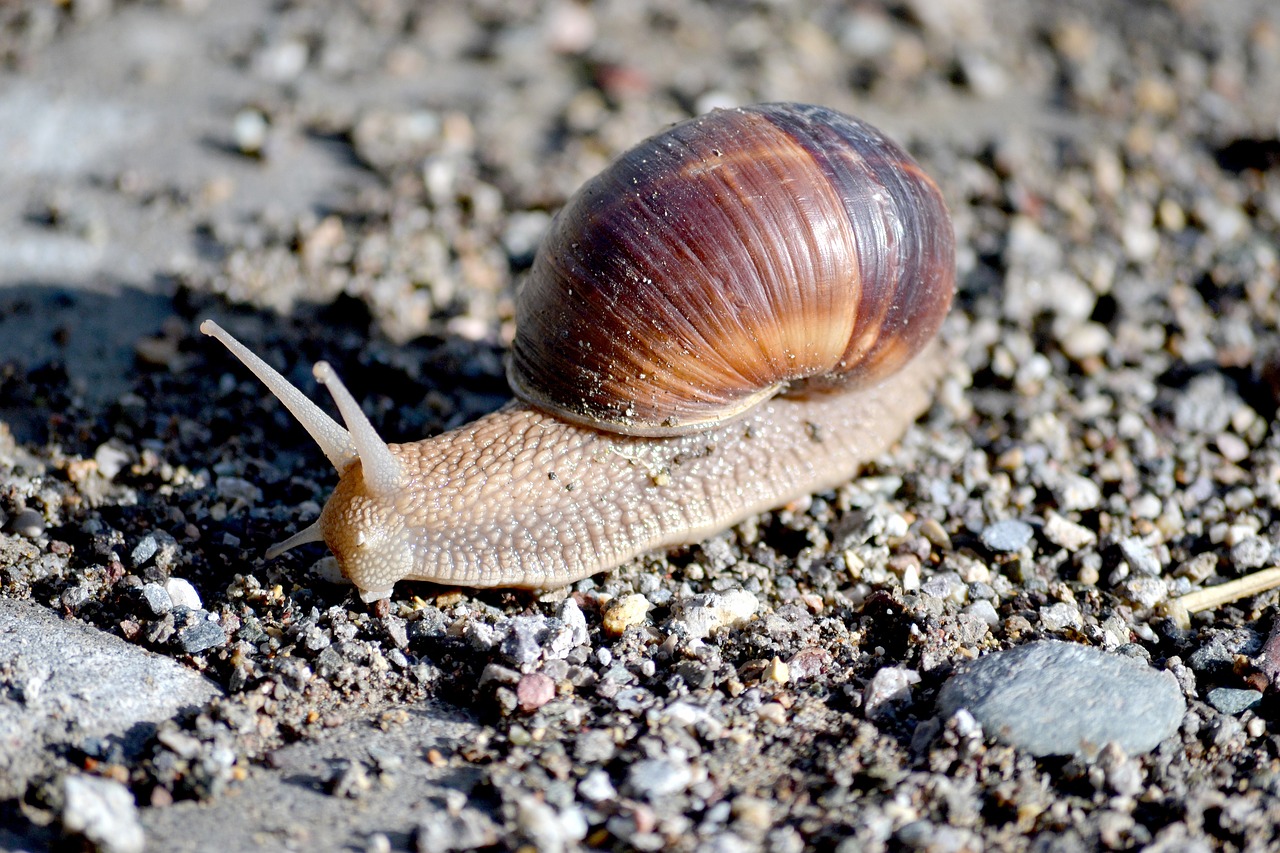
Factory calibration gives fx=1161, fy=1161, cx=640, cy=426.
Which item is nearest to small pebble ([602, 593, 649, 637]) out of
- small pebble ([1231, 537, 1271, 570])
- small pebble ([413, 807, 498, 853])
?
small pebble ([413, 807, 498, 853])

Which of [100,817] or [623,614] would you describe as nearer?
[100,817]

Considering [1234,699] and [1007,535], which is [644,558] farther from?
[1234,699]

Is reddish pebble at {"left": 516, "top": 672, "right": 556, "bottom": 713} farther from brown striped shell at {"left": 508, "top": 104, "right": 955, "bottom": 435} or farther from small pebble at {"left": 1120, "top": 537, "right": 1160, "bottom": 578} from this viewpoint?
small pebble at {"left": 1120, "top": 537, "right": 1160, "bottom": 578}

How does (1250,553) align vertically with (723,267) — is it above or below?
below

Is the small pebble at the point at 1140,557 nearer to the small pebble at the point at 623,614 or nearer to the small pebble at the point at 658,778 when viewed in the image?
the small pebble at the point at 623,614

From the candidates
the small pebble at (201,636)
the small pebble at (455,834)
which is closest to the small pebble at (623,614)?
the small pebble at (455,834)

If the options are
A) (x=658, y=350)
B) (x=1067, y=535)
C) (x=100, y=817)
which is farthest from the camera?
(x=1067, y=535)

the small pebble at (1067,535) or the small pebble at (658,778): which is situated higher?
the small pebble at (1067,535)

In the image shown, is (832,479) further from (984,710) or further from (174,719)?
(174,719)

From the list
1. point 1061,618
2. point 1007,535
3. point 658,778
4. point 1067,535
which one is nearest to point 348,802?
point 658,778
